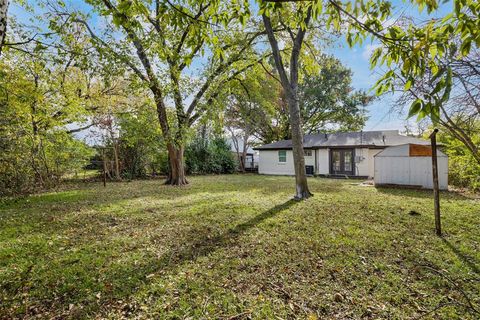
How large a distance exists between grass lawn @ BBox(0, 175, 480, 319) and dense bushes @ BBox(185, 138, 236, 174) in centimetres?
1154

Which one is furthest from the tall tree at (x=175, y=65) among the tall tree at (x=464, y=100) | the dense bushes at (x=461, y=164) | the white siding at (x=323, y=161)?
the white siding at (x=323, y=161)

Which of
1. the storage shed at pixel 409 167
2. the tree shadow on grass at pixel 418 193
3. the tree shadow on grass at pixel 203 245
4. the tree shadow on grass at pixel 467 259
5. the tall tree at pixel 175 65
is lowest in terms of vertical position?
the tree shadow on grass at pixel 467 259

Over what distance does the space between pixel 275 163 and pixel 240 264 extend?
15875 millimetres

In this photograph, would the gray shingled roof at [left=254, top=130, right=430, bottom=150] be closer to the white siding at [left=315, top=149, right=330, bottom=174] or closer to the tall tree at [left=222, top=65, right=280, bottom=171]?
the white siding at [left=315, top=149, right=330, bottom=174]

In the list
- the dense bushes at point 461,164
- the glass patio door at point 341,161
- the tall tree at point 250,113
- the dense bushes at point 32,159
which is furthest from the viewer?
the tall tree at point 250,113

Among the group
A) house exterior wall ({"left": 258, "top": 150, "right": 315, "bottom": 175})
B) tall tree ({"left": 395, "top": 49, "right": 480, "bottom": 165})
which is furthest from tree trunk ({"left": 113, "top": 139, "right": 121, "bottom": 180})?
tall tree ({"left": 395, "top": 49, "right": 480, "bottom": 165})

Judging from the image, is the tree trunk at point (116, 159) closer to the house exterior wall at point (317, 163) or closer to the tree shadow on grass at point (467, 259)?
the house exterior wall at point (317, 163)

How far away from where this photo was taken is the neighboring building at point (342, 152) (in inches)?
578

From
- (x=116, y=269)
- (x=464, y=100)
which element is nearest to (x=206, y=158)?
(x=116, y=269)

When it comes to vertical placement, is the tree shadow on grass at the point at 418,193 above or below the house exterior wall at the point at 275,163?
below

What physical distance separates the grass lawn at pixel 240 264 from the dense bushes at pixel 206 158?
11.5 m

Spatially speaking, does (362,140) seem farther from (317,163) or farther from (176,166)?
(176,166)

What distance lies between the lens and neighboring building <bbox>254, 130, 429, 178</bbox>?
14688mm

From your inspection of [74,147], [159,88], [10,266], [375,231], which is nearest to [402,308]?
[375,231]
